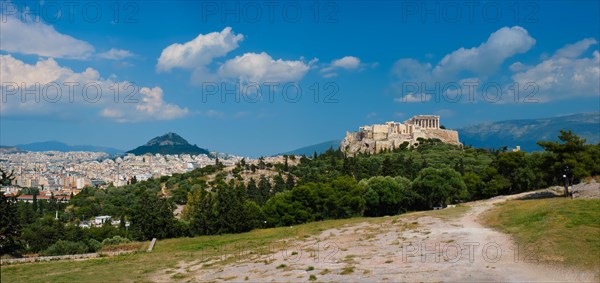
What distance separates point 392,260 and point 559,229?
9039 mm

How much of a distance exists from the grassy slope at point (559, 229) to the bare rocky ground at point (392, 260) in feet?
2.43

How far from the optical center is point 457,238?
82.5ft

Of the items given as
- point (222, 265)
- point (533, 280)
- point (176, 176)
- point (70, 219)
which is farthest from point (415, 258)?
point (176, 176)

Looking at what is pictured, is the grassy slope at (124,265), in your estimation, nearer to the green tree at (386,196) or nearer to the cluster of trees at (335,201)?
the cluster of trees at (335,201)

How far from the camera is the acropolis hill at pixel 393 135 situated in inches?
5758

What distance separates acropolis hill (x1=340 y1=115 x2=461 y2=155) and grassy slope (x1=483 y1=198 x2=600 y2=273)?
10838 centimetres

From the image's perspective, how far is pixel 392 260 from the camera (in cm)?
2086

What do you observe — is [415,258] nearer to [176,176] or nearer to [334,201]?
[334,201]

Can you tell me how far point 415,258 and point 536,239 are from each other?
6.22 m

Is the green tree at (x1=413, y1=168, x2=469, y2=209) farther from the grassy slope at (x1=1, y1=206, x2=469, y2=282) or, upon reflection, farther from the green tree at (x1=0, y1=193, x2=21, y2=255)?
the green tree at (x1=0, y1=193, x2=21, y2=255)

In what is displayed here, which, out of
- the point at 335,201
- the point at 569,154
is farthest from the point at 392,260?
the point at 335,201

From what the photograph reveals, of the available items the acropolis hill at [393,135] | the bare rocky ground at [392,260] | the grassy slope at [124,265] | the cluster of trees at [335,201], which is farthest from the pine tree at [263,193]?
the acropolis hill at [393,135]

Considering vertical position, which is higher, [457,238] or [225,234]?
[457,238]

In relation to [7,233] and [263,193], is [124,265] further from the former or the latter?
[263,193]
